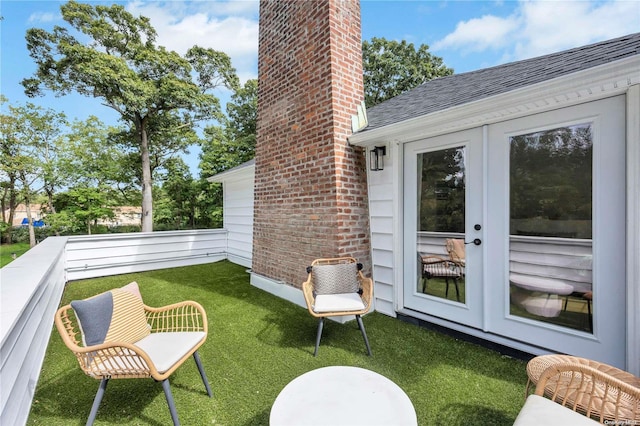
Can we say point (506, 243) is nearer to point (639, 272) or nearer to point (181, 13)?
point (639, 272)

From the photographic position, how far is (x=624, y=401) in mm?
1439

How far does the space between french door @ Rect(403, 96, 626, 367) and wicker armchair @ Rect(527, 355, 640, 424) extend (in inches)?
36.0

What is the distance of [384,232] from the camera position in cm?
371

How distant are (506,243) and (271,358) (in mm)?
2561

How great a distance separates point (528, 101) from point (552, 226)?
1.13 m

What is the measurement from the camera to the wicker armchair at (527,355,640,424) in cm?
129

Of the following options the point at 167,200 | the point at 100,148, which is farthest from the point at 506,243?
the point at 100,148

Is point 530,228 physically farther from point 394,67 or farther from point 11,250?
point 11,250

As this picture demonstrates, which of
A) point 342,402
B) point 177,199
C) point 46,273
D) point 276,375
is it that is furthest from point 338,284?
point 177,199

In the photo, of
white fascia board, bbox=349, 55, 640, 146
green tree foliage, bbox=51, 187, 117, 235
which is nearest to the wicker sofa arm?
white fascia board, bbox=349, 55, 640, 146

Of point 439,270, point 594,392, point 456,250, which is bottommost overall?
point 594,392

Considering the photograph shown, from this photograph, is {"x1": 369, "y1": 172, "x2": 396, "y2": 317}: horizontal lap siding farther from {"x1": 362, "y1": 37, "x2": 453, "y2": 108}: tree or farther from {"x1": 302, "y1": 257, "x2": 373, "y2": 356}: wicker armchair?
{"x1": 362, "y1": 37, "x2": 453, "y2": 108}: tree

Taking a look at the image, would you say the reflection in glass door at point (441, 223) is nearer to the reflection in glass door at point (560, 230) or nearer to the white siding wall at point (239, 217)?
the reflection in glass door at point (560, 230)

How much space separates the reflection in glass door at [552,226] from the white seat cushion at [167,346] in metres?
2.90
